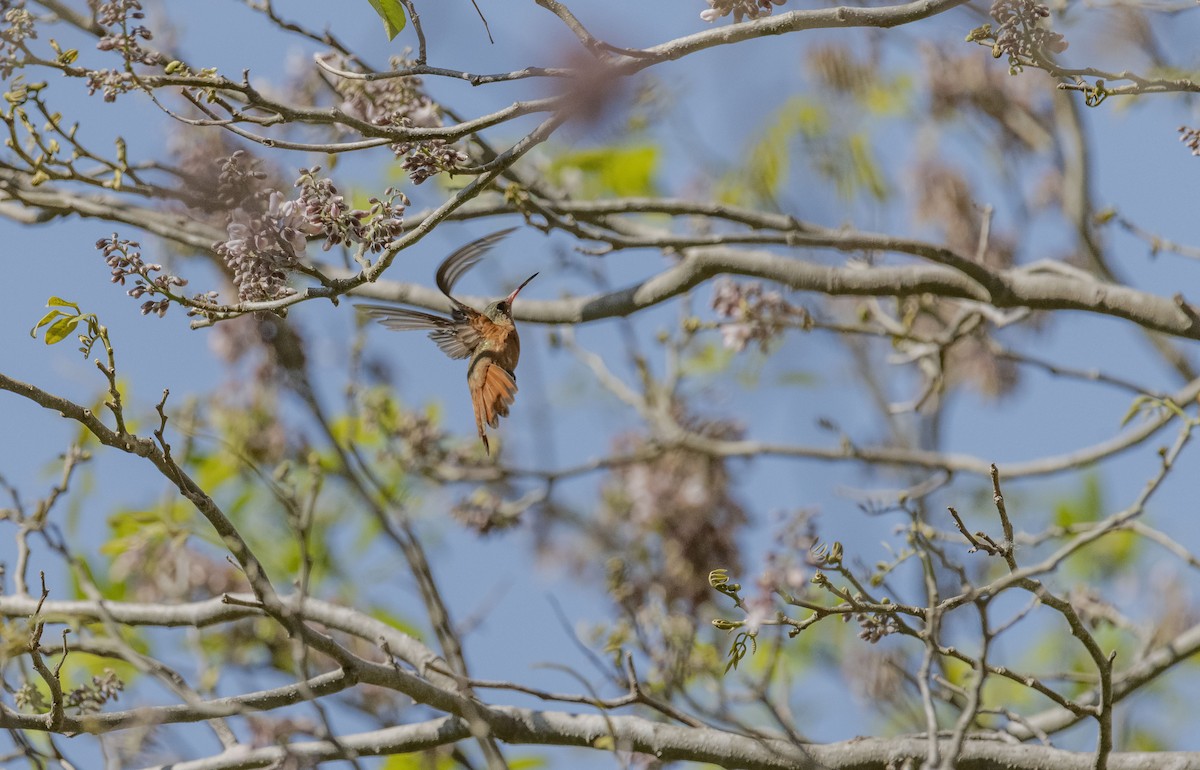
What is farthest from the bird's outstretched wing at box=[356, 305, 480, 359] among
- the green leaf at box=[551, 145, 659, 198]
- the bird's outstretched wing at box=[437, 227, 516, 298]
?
the green leaf at box=[551, 145, 659, 198]

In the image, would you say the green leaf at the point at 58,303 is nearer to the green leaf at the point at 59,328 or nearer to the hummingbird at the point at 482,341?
the green leaf at the point at 59,328

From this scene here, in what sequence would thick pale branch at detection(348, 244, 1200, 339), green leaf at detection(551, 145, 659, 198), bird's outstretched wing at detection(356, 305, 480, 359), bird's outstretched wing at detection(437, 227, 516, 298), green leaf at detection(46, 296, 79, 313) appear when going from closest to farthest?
green leaf at detection(46, 296, 79, 313) → bird's outstretched wing at detection(437, 227, 516, 298) → thick pale branch at detection(348, 244, 1200, 339) → bird's outstretched wing at detection(356, 305, 480, 359) → green leaf at detection(551, 145, 659, 198)

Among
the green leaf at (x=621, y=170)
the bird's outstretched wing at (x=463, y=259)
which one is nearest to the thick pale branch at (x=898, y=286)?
the bird's outstretched wing at (x=463, y=259)

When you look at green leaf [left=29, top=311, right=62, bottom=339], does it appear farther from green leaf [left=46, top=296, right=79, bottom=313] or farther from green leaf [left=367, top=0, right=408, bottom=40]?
green leaf [left=367, top=0, right=408, bottom=40]

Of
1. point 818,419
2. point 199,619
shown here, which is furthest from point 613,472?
point 199,619

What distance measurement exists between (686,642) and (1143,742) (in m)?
2.86

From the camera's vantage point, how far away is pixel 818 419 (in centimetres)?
386

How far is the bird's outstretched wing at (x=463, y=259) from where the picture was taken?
270cm

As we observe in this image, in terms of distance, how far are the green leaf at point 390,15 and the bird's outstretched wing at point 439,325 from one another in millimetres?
823

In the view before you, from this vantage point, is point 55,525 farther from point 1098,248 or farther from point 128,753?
point 1098,248

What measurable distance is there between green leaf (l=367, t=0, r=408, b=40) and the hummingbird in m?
0.94

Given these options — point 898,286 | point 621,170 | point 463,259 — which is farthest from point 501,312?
point 621,170

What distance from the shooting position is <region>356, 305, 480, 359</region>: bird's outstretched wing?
3076 mm

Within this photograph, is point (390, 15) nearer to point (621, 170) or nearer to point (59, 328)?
point (59, 328)
